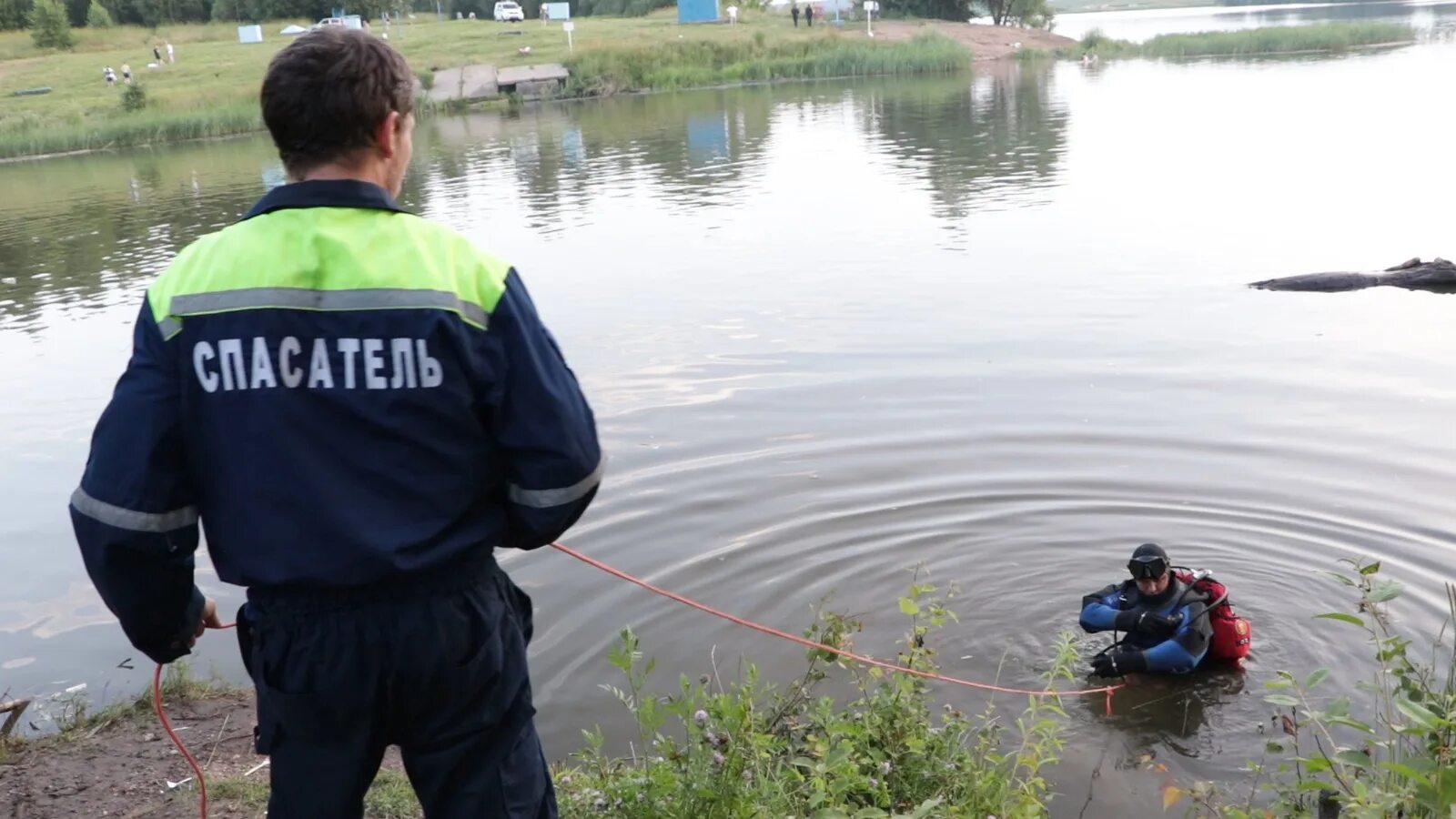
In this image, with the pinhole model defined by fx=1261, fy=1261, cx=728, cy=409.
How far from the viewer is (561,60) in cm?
5538

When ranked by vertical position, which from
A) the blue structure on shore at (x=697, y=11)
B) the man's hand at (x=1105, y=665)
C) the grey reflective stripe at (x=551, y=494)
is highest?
the blue structure on shore at (x=697, y=11)

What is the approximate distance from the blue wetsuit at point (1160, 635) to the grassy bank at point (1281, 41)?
5090cm

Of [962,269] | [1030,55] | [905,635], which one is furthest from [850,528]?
[1030,55]

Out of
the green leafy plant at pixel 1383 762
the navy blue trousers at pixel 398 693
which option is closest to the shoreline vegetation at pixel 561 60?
the navy blue trousers at pixel 398 693

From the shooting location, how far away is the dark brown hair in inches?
94.9

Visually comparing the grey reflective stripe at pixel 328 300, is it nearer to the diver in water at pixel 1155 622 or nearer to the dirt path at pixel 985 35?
the diver in water at pixel 1155 622

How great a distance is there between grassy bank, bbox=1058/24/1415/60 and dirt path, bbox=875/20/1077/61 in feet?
20.2

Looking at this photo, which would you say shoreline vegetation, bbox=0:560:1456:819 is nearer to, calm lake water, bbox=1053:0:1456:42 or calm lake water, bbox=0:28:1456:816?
calm lake water, bbox=0:28:1456:816

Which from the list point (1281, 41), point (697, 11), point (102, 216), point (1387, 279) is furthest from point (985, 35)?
point (1387, 279)

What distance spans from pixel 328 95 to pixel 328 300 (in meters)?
0.40

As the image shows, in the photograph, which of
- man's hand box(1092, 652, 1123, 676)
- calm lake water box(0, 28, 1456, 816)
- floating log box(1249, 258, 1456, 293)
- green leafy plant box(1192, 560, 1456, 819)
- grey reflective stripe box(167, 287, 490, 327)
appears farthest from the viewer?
floating log box(1249, 258, 1456, 293)

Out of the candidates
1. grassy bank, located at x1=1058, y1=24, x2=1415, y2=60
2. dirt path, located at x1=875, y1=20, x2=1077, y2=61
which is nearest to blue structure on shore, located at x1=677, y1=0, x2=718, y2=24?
dirt path, located at x1=875, y1=20, x2=1077, y2=61

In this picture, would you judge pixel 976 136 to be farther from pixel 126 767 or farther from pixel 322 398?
pixel 322 398

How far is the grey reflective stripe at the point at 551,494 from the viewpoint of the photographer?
2506 mm
